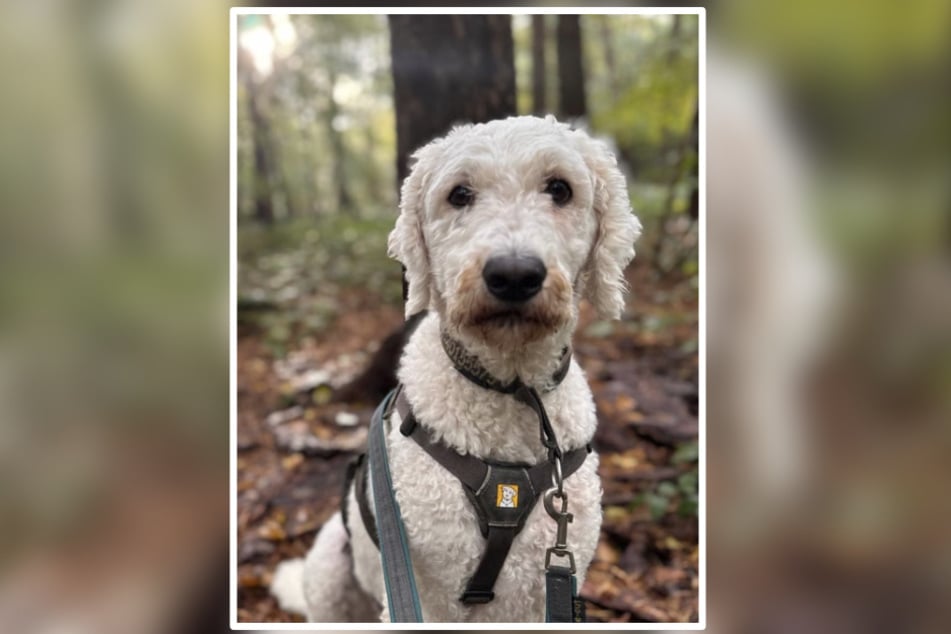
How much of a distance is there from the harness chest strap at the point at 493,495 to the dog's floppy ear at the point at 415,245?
0.39 meters

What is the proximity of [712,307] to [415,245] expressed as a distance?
1031 millimetres

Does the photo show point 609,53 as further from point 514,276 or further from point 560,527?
point 560,527

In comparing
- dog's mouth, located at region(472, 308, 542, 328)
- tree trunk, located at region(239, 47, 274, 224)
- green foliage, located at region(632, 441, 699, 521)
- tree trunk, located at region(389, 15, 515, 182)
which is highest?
tree trunk, located at region(389, 15, 515, 182)

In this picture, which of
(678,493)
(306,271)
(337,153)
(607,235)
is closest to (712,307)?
(607,235)

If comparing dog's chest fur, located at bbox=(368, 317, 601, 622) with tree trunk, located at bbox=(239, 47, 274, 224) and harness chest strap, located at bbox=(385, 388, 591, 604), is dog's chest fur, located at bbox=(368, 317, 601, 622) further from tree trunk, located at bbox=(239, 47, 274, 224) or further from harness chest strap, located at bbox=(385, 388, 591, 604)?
tree trunk, located at bbox=(239, 47, 274, 224)

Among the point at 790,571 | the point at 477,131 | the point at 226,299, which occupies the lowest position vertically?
the point at 790,571

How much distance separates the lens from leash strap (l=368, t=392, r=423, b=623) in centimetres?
166

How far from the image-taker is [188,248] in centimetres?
195

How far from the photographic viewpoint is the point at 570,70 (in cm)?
235

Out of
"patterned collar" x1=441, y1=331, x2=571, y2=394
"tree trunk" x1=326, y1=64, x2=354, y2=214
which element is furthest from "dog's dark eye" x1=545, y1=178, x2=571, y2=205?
"tree trunk" x1=326, y1=64, x2=354, y2=214

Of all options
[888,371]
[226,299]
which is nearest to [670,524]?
[888,371]

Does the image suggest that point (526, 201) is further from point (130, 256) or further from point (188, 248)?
point (130, 256)

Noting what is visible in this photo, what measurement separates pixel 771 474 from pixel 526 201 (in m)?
1.29

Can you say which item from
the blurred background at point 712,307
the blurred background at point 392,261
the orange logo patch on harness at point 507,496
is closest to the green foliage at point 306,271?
the blurred background at point 392,261
